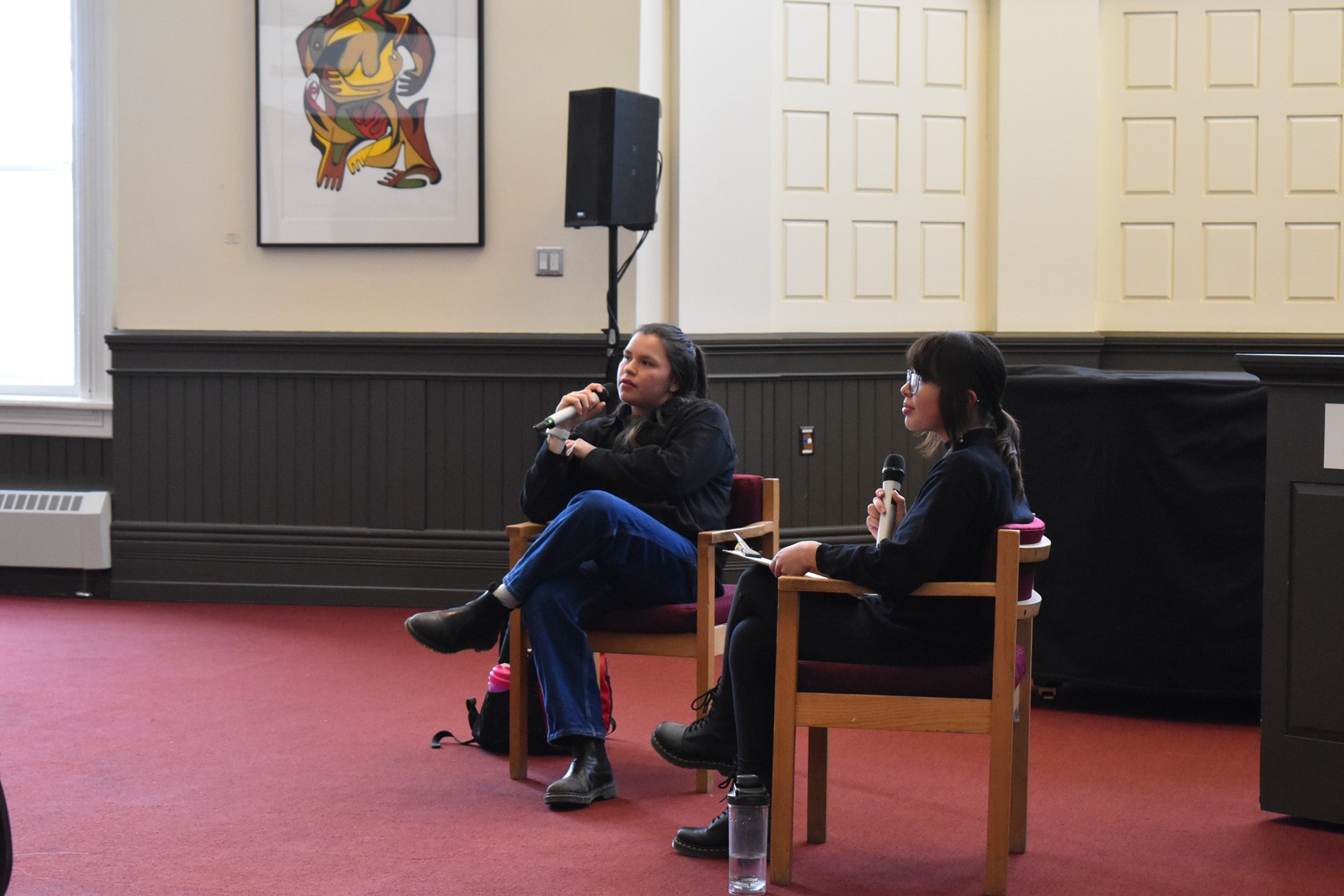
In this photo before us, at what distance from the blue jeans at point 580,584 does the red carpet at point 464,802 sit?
235 mm

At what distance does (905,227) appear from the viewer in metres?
5.36

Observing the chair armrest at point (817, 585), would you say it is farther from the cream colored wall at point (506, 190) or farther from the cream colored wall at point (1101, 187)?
the cream colored wall at point (1101, 187)

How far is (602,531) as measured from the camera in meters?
2.79

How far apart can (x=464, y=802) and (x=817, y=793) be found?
761 mm

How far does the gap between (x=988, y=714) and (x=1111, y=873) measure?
1.38ft

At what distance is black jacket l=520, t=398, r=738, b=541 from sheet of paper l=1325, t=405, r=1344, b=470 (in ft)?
4.03

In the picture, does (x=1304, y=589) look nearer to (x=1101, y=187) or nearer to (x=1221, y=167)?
(x=1101, y=187)

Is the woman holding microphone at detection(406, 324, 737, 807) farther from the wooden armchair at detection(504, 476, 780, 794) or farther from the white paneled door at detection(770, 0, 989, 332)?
the white paneled door at detection(770, 0, 989, 332)

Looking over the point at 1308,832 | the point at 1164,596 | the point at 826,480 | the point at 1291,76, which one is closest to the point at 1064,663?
the point at 1164,596

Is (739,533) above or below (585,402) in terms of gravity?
below

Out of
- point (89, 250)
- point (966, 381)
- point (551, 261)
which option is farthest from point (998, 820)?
point (89, 250)

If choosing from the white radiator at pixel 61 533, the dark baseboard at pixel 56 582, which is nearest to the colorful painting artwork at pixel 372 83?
the white radiator at pixel 61 533

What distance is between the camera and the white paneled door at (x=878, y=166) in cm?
519

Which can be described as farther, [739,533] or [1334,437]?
[739,533]
